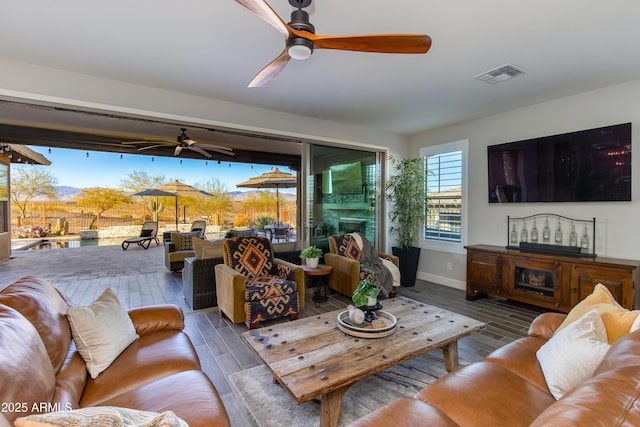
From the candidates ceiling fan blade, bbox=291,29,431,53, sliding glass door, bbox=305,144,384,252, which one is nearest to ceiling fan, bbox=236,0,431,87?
ceiling fan blade, bbox=291,29,431,53

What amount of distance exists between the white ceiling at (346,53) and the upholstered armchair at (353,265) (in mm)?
2051

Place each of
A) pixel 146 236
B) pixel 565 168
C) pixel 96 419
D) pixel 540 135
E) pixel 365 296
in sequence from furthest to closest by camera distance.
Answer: pixel 146 236 → pixel 540 135 → pixel 565 168 → pixel 365 296 → pixel 96 419

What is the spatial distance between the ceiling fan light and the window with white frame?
148 inches

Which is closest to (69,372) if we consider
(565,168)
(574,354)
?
(574,354)

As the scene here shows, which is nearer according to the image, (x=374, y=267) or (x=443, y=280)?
(x=374, y=267)

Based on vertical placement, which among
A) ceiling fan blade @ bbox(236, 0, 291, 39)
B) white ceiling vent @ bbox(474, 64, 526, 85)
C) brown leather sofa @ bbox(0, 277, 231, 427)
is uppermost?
white ceiling vent @ bbox(474, 64, 526, 85)

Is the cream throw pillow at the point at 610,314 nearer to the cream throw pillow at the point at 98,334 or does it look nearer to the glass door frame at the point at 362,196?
the cream throw pillow at the point at 98,334

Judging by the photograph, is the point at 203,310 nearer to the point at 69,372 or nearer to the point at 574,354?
the point at 69,372

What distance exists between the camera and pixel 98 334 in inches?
63.5

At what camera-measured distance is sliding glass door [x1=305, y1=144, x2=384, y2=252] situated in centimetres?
469

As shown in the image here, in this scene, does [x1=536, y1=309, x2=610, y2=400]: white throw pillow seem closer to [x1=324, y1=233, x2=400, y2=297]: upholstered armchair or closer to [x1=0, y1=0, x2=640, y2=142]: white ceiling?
[x1=0, y1=0, x2=640, y2=142]: white ceiling

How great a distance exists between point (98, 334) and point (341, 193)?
3945 millimetres

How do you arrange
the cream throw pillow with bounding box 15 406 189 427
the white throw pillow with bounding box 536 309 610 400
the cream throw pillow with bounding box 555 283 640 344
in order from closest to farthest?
the cream throw pillow with bounding box 15 406 189 427
the white throw pillow with bounding box 536 309 610 400
the cream throw pillow with bounding box 555 283 640 344

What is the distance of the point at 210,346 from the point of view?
2.79 m
